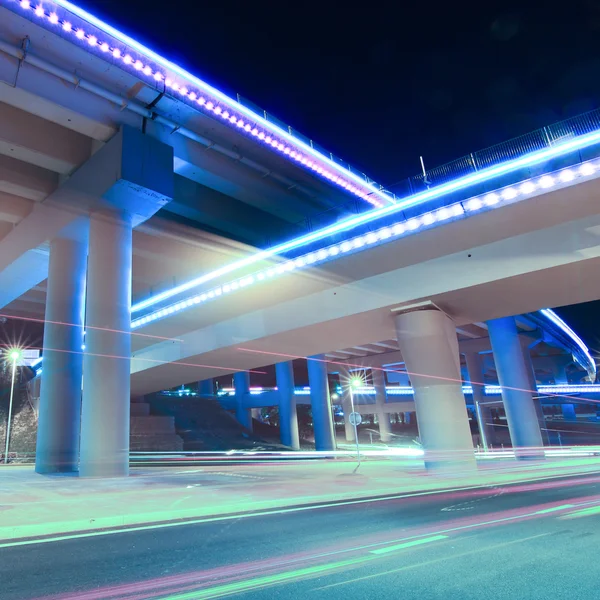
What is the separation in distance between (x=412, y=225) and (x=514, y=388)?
61.6 ft

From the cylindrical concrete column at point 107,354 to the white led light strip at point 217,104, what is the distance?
5.23 m

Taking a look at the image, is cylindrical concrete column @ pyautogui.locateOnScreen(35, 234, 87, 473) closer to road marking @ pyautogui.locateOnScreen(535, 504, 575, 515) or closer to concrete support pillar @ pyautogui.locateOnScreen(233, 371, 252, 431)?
road marking @ pyautogui.locateOnScreen(535, 504, 575, 515)

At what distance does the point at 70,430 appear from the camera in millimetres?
17484

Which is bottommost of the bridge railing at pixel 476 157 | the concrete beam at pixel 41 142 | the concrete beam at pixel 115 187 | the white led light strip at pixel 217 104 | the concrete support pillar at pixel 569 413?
the concrete support pillar at pixel 569 413

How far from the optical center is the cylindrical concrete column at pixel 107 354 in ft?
47.2

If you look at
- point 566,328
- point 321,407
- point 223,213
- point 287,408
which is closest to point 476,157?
point 223,213

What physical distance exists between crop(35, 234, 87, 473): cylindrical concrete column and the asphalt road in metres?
12.5

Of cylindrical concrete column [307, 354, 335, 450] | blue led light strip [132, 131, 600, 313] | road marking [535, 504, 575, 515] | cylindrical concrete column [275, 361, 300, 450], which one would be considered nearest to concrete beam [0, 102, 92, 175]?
blue led light strip [132, 131, 600, 313]

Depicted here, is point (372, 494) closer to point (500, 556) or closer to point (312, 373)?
point (500, 556)

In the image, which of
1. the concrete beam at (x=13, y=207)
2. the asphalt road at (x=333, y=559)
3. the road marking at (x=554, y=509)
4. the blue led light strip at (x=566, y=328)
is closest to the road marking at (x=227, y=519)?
the asphalt road at (x=333, y=559)

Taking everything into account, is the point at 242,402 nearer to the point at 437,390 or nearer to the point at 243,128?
the point at 437,390

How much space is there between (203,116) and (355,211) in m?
6.95

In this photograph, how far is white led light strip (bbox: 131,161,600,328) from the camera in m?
11.8

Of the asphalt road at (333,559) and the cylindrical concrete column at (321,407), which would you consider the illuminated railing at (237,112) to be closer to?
the asphalt road at (333,559)
